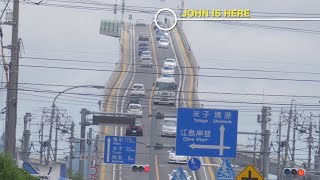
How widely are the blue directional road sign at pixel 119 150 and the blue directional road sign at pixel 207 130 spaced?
1385 centimetres

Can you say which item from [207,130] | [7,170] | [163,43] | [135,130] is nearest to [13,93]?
[207,130]

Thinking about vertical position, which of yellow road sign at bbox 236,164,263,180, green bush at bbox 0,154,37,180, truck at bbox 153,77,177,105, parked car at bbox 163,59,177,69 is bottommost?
yellow road sign at bbox 236,164,263,180

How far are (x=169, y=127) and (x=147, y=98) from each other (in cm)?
1072

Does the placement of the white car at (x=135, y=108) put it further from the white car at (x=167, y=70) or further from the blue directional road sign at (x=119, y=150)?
the blue directional road sign at (x=119, y=150)

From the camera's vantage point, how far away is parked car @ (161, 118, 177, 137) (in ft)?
265

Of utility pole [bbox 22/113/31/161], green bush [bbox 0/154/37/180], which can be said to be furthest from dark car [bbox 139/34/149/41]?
green bush [bbox 0/154/37/180]

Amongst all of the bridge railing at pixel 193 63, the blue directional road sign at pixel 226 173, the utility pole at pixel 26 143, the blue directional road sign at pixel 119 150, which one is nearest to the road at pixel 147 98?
the bridge railing at pixel 193 63

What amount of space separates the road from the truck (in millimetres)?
541

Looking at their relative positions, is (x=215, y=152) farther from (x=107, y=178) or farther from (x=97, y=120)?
(x=107, y=178)

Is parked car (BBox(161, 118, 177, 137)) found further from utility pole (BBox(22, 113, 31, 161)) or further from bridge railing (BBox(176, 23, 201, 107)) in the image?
utility pole (BBox(22, 113, 31, 161))

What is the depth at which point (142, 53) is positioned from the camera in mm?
103250

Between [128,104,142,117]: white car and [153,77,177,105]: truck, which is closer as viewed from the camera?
[128,104,142,117]: white car

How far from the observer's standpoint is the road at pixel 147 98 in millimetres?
84000

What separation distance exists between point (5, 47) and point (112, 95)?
186ft
